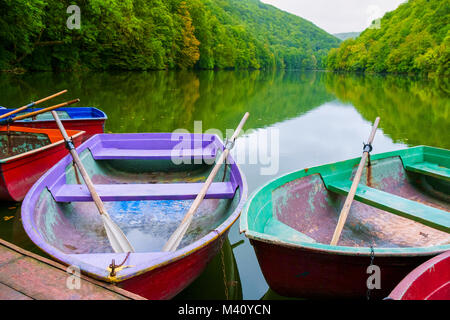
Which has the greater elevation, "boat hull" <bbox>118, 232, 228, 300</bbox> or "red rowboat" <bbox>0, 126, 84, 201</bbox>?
"red rowboat" <bbox>0, 126, 84, 201</bbox>

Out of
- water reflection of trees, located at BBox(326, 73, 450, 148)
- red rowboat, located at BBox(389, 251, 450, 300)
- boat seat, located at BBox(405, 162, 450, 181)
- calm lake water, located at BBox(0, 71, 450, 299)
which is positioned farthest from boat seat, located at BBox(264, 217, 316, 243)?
water reflection of trees, located at BBox(326, 73, 450, 148)

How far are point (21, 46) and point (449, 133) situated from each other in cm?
2676

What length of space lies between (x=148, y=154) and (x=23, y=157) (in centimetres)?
164

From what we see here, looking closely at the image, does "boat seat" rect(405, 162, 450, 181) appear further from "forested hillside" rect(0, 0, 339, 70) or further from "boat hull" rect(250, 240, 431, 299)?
"forested hillside" rect(0, 0, 339, 70)

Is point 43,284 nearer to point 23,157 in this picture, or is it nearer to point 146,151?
point 23,157

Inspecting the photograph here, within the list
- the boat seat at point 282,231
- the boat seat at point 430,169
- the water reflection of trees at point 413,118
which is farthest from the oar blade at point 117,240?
the water reflection of trees at point 413,118

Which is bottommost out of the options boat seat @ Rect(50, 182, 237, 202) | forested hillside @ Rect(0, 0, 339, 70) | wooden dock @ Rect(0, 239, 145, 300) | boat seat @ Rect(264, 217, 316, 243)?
boat seat @ Rect(264, 217, 316, 243)

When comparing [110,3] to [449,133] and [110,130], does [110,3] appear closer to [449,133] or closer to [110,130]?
[110,130]

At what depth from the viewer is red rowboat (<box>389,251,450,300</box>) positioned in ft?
6.39

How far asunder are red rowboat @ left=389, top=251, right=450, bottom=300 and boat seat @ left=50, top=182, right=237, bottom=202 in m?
2.03

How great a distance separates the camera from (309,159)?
8.28 m

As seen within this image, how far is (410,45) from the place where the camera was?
55.8m

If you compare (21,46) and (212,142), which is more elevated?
(21,46)
